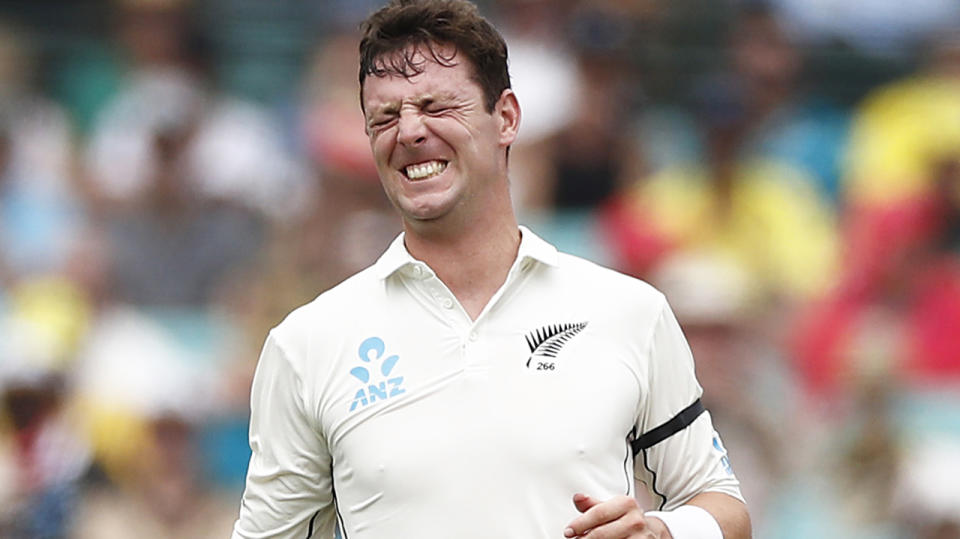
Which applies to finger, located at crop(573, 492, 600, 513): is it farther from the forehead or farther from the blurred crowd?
the blurred crowd

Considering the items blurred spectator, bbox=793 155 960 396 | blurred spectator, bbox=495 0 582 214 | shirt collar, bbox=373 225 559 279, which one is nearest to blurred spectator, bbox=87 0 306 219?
blurred spectator, bbox=495 0 582 214

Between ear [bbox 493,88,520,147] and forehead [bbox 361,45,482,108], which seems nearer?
forehead [bbox 361,45,482,108]

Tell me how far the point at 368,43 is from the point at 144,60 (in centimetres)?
554

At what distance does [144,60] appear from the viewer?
9312 millimetres

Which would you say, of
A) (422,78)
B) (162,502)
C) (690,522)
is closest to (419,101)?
(422,78)

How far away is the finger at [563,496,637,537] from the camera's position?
11.7 feet

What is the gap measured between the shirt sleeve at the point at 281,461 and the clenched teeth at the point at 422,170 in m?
0.50

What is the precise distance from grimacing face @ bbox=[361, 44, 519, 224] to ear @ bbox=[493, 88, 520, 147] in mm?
85

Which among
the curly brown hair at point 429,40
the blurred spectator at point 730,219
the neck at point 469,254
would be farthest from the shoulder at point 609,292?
the blurred spectator at point 730,219

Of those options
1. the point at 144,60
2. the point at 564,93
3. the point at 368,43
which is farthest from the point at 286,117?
the point at 368,43

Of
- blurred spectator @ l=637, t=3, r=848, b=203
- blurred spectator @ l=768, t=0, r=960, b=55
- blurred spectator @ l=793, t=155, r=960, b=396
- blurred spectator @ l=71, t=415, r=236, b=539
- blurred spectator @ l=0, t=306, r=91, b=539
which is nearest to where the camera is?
blurred spectator @ l=71, t=415, r=236, b=539

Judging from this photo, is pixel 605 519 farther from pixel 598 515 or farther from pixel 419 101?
pixel 419 101

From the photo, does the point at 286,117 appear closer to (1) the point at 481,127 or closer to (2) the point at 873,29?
(2) the point at 873,29

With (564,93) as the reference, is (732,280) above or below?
below
